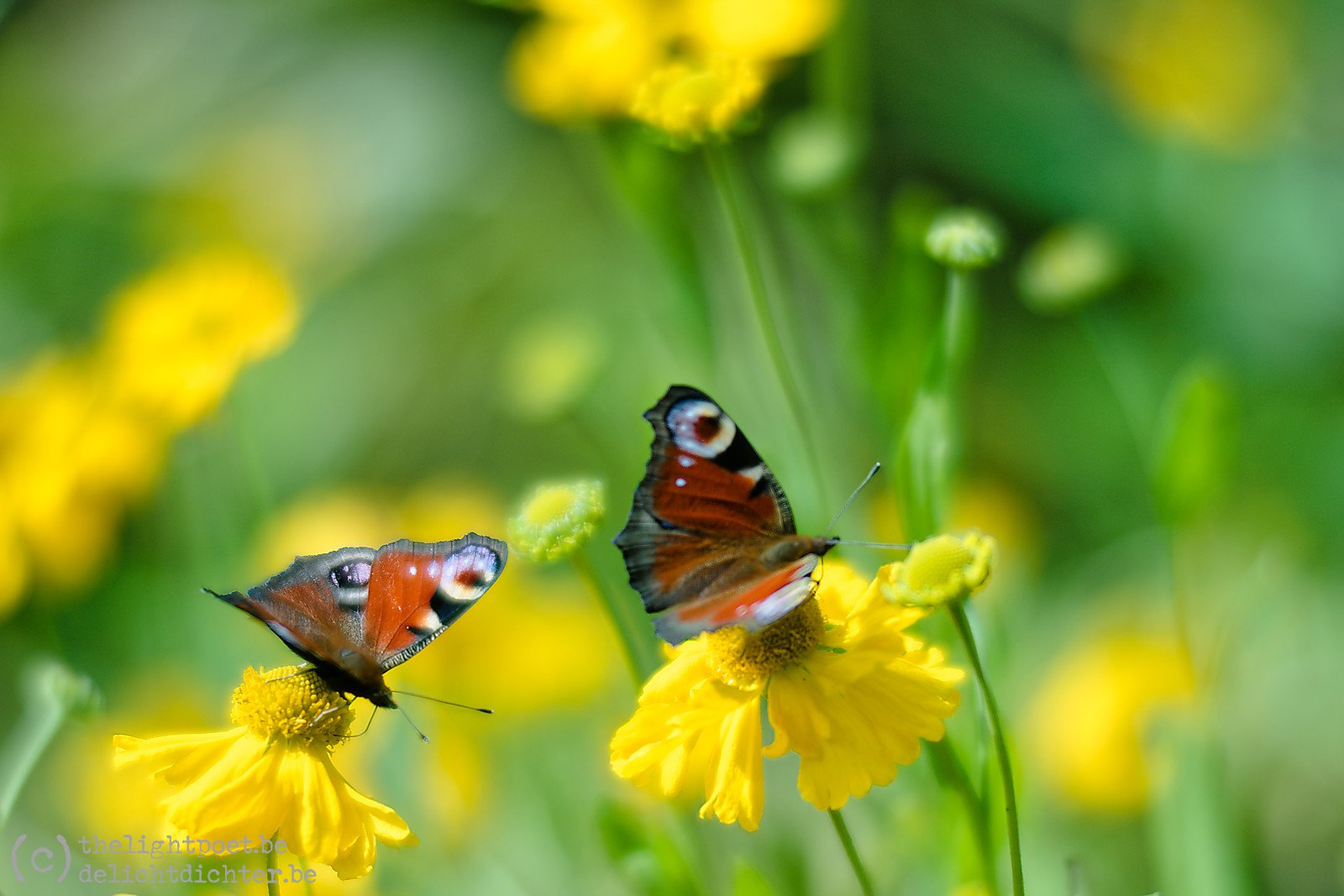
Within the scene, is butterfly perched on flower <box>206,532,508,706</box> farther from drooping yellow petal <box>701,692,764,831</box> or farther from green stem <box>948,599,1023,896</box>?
green stem <box>948,599,1023,896</box>

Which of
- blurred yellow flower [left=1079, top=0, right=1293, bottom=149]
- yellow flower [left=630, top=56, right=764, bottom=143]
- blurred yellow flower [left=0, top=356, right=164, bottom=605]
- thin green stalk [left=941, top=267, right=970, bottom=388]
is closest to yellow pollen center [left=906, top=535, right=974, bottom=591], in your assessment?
thin green stalk [left=941, top=267, right=970, bottom=388]

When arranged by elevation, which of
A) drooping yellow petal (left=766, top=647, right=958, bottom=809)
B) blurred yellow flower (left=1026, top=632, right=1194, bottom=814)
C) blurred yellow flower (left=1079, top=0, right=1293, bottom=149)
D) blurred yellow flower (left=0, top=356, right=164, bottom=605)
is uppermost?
blurred yellow flower (left=1079, top=0, right=1293, bottom=149)

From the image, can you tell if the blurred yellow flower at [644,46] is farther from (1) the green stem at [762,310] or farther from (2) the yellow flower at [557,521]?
(2) the yellow flower at [557,521]

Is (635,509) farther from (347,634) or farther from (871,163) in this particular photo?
(871,163)

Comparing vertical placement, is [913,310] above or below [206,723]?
above

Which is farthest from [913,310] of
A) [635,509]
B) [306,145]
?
[306,145]

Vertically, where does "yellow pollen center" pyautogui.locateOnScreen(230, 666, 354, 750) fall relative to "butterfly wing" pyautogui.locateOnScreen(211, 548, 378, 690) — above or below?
below
